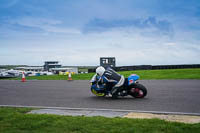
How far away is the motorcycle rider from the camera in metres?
10.4

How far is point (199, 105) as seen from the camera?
322 inches

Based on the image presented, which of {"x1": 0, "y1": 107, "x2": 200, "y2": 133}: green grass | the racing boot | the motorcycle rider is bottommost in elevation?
{"x1": 0, "y1": 107, "x2": 200, "y2": 133}: green grass

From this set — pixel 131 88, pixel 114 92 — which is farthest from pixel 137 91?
pixel 114 92

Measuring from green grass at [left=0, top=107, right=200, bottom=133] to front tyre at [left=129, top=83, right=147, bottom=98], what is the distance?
4257 millimetres

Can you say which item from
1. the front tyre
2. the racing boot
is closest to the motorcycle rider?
the racing boot

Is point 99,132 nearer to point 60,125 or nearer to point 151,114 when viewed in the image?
point 60,125

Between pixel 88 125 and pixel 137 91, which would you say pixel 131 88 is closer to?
pixel 137 91

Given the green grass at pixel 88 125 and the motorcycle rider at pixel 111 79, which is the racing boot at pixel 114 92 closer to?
the motorcycle rider at pixel 111 79

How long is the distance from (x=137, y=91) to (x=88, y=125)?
507cm

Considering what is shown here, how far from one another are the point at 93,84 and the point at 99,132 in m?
6.08

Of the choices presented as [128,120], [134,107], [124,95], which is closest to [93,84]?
[124,95]

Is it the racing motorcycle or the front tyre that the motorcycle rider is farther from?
the front tyre

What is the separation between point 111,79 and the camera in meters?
10.5

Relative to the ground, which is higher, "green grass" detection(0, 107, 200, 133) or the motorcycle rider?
the motorcycle rider
